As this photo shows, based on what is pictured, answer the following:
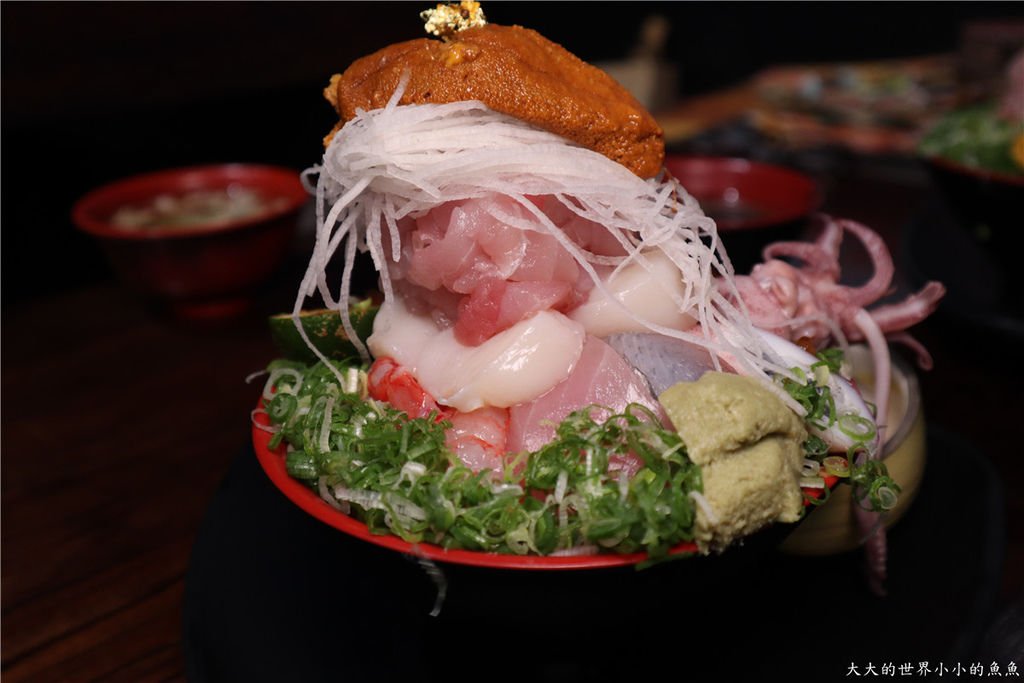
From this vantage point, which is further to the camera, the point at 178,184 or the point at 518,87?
the point at 178,184

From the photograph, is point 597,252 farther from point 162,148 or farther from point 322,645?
point 162,148

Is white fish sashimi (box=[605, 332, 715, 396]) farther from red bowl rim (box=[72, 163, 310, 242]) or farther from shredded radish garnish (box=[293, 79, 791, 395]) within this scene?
red bowl rim (box=[72, 163, 310, 242])

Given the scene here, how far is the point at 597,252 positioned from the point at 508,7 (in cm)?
474

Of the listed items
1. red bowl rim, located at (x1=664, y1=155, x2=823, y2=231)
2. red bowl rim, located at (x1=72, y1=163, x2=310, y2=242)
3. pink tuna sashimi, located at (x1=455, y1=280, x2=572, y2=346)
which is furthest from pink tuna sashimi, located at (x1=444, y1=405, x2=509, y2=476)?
red bowl rim, located at (x1=72, y1=163, x2=310, y2=242)

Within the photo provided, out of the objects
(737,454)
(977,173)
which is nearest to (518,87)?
(737,454)

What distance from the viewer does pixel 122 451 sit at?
2.26 meters

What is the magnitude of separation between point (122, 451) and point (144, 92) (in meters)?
2.58

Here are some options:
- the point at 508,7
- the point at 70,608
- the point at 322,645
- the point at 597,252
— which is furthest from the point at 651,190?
the point at 508,7

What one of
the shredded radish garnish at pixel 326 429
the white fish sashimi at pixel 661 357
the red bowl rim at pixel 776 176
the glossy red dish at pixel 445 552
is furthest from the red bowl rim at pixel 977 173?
the shredded radish garnish at pixel 326 429

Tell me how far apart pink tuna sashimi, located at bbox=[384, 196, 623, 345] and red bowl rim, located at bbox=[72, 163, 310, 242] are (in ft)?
4.02

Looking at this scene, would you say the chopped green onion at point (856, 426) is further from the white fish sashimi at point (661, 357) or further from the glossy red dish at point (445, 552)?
the glossy red dish at point (445, 552)

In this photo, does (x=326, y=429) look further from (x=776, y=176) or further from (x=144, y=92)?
(x=144, y=92)

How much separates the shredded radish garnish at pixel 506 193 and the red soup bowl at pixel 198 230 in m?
1.35

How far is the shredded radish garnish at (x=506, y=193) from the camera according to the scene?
1.35m
